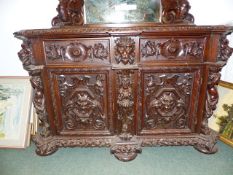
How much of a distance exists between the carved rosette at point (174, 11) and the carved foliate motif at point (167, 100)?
1.70 ft

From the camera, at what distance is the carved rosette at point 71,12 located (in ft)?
6.11

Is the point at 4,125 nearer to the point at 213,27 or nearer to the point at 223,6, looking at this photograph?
the point at 213,27

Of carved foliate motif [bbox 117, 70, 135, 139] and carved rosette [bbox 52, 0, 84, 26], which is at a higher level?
carved rosette [bbox 52, 0, 84, 26]

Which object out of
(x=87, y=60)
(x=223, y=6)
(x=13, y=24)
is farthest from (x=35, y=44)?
(x=223, y=6)

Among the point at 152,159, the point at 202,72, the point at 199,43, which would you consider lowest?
the point at 152,159

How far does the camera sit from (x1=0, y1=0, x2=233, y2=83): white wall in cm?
197

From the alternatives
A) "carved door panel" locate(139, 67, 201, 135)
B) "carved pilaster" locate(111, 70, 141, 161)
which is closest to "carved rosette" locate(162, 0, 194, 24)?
"carved door panel" locate(139, 67, 201, 135)

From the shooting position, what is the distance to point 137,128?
6.08 ft

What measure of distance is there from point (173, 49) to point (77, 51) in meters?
0.71

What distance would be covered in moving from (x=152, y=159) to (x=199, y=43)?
40.7 inches

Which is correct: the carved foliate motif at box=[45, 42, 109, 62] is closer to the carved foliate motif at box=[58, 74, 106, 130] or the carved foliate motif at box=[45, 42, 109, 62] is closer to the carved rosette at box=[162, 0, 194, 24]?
the carved foliate motif at box=[58, 74, 106, 130]

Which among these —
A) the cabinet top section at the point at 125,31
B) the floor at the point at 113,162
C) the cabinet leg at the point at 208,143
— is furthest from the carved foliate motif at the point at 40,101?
the cabinet leg at the point at 208,143

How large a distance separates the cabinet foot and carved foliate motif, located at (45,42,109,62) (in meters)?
0.74

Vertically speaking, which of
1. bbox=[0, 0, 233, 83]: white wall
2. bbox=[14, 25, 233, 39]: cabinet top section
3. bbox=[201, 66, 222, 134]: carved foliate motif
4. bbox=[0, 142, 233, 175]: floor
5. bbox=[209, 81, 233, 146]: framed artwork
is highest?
bbox=[0, 0, 233, 83]: white wall
